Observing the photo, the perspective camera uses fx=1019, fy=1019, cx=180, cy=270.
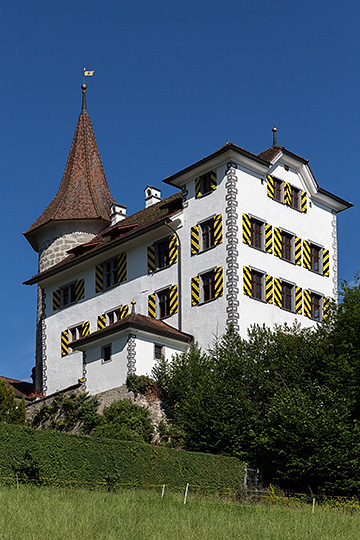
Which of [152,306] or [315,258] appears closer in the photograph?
[152,306]

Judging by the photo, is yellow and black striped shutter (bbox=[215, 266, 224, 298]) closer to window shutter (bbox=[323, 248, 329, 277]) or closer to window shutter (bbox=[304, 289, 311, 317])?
window shutter (bbox=[304, 289, 311, 317])

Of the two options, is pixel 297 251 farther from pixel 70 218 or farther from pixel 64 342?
pixel 70 218

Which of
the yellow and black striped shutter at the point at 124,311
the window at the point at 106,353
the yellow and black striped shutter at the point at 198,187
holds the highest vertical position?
the yellow and black striped shutter at the point at 198,187

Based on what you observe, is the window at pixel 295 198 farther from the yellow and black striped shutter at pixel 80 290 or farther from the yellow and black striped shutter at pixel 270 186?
the yellow and black striped shutter at pixel 80 290

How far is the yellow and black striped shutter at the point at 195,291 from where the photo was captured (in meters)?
44.9

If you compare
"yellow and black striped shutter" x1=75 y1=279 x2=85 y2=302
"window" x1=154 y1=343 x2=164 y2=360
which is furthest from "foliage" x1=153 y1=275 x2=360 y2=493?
"yellow and black striped shutter" x1=75 y1=279 x2=85 y2=302

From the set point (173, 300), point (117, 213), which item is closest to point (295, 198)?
point (173, 300)

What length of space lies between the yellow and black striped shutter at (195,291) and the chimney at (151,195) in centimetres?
1056

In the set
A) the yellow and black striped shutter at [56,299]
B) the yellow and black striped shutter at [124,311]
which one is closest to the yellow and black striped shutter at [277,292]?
the yellow and black striped shutter at [124,311]

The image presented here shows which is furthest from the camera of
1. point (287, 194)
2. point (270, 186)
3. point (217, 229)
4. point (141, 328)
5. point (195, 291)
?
point (287, 194)

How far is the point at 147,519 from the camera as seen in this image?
24.9m

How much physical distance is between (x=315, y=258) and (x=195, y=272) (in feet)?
22.8

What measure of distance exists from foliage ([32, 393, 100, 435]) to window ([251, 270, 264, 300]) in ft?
27.3

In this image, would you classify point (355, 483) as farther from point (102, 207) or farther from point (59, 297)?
point (102, 207)
